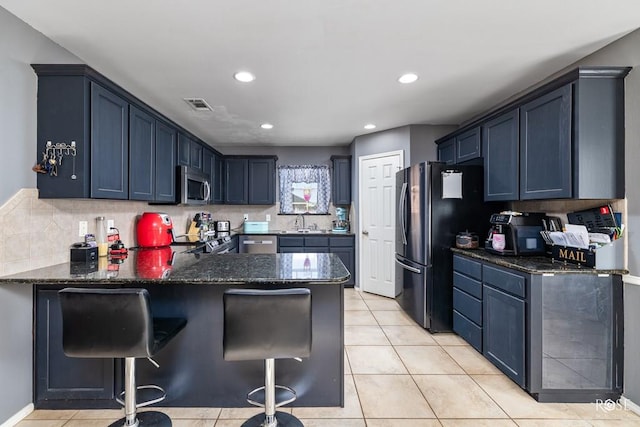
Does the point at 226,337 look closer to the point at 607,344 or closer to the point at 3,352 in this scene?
the point at 3,352

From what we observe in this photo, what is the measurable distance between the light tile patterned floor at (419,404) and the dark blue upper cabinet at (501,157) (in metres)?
1.49

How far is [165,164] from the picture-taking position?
3127mm

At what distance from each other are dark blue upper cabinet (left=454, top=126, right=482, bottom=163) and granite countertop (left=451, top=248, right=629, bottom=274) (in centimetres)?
108

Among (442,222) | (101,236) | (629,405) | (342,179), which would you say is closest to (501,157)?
(442,222)

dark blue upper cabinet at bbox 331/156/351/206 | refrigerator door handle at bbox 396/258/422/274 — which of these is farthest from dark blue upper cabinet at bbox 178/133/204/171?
refrigerator door handle at bbox 396/258/422/274

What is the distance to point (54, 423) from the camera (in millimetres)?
1844

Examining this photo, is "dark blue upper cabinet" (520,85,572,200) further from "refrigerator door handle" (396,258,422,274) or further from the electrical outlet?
the electrical outlet

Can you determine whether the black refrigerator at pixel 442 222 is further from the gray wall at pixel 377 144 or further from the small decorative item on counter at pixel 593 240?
the gray wall at pixel 377 144

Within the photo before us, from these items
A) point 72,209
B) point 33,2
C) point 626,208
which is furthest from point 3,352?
point 626,208

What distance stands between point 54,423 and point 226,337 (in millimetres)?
1353

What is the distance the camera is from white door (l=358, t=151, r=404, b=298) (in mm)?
4352

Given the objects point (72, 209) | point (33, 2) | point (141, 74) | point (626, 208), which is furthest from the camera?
point (141, 74)

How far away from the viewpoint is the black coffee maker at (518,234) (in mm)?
2545

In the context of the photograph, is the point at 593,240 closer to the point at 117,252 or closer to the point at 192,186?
the point at 117,252
